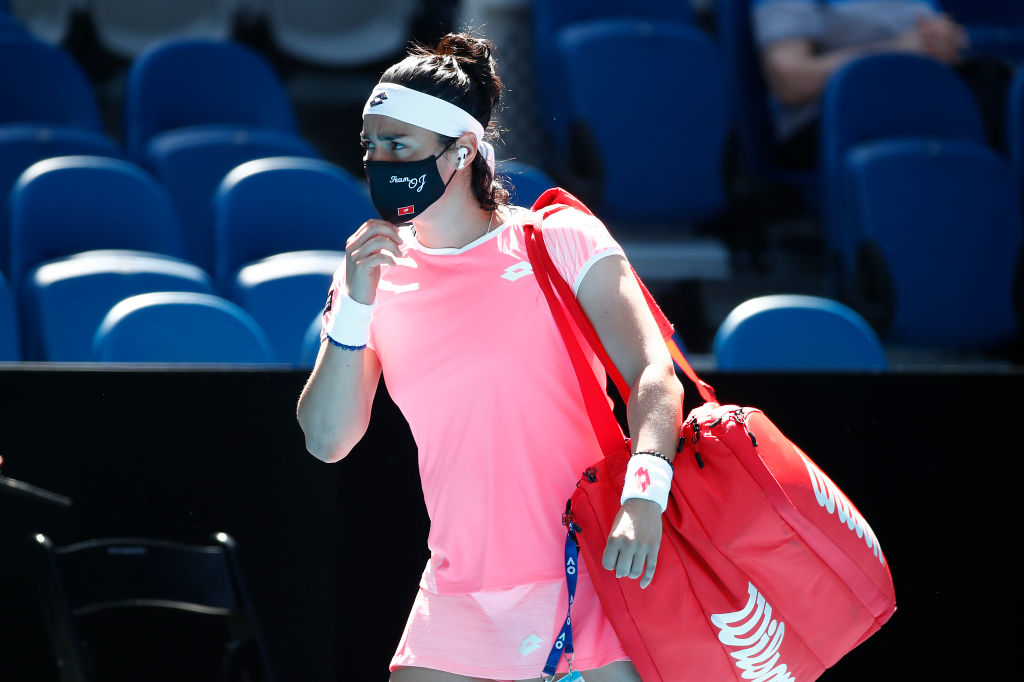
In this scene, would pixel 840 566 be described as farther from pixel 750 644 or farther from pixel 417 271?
pixel 417 271

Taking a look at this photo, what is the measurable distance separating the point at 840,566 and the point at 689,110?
303 cm

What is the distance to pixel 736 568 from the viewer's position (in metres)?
1.66

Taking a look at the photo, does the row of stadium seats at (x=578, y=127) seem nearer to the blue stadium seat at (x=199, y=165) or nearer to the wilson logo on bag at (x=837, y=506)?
the blue stadium seat at (x=199, y=165)

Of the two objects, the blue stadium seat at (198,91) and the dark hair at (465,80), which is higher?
the dark hair at (465,80)

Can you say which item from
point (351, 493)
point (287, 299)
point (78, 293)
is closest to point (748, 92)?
point (287, 299)

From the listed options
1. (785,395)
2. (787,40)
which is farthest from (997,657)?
(787,40)

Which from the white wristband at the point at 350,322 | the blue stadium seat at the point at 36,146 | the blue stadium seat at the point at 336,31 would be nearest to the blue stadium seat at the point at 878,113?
the blue stadium seat at the point at 336,31

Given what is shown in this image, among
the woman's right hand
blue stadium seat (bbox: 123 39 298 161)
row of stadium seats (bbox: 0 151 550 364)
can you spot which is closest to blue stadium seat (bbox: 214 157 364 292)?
row of stadium seats (bbox: 0 151 550 364)

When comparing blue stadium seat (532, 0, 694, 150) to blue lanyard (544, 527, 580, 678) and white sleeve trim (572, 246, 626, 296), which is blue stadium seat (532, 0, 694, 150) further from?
blue lanyard (544, 527, 580, 678)

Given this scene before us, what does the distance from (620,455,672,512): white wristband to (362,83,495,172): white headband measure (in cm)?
57

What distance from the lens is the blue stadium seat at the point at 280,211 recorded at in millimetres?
3646

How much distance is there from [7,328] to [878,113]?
3.14 m

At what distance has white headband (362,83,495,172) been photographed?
1.77m

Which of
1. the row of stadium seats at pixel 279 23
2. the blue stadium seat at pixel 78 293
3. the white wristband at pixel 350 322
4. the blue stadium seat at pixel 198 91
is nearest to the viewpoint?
the white wristband at pixel 350 322
